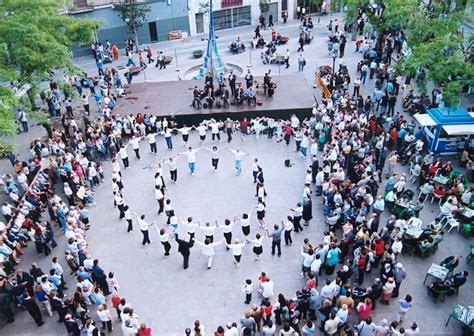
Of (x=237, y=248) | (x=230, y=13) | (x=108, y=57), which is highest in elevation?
(x=230, y=13)

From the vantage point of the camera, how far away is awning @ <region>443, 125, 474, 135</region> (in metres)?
18.4

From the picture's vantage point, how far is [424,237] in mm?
14461

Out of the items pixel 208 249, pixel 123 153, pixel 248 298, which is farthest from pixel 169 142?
pixel 248 298

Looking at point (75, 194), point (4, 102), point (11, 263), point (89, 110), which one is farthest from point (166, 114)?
point (11, 263)

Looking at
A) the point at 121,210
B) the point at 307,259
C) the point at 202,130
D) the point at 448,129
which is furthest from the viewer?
the point at 202,130

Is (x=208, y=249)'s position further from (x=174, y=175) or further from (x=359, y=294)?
(x=174, y=175)

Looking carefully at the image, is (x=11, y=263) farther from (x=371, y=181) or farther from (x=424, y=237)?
(x=424, y=237)

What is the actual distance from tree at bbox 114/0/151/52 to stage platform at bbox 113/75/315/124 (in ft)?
29.3

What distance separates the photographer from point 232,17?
3912cm

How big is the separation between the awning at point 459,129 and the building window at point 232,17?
25230mm

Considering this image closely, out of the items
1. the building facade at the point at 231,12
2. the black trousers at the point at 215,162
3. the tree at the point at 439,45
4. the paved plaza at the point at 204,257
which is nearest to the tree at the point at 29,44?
the paved plaza at the point at 204,257

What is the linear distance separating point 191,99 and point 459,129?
13.8m

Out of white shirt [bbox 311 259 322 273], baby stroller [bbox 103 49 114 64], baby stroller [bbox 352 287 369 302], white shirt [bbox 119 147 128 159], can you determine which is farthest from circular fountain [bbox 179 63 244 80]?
baby stroller [bbox 352 287 369 302]

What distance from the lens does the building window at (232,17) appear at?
1522 inches
